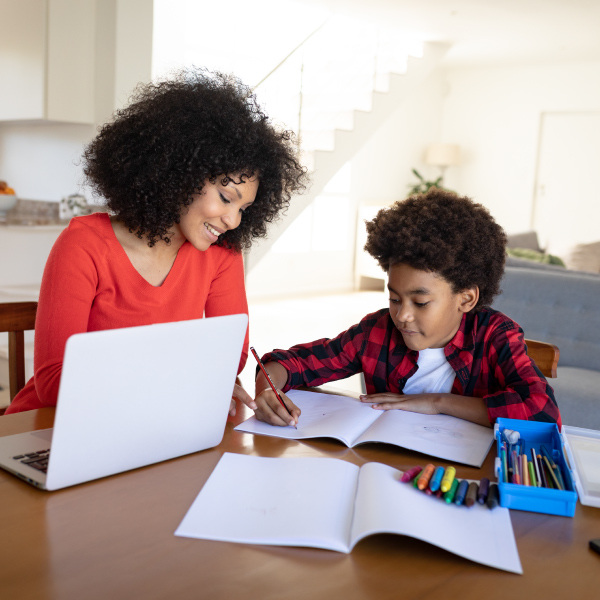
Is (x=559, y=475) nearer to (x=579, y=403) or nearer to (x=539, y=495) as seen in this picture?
(x=539, y=495)

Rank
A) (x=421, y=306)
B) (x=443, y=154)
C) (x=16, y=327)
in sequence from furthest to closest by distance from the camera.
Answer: (x=443, y=154) < (x=16, y=327) < (x=421, y=306)

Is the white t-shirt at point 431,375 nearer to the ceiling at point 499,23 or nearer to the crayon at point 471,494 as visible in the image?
the crayon at point 471,494

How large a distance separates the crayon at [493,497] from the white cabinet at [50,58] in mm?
3569

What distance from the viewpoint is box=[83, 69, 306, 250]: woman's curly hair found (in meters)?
1.43

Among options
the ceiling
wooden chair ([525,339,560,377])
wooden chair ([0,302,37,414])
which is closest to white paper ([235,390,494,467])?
wooden chair ([525,339,560,377])

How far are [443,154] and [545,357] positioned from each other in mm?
6626

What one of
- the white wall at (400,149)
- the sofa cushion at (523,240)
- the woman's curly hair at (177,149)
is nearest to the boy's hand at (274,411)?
the woman's curly hair at (177,149)

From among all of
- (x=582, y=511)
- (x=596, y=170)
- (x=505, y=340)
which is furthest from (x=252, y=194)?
(x=596, y=170)

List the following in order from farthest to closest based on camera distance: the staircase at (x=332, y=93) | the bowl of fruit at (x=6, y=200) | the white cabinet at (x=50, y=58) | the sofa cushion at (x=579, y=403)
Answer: the staircase at (x=332, y=93) → the bowl of fruit at (x=6, y=200) → the white cabinet at (x=50, y=58) → the sofa cushion at (x=579, y=403)

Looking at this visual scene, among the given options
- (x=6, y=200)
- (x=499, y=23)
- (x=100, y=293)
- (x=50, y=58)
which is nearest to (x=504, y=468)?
(x=100, y=293)

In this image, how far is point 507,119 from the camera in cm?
797

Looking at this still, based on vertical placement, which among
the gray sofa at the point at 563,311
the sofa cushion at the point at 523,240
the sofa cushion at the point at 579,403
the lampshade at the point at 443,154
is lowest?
the sofa cushion at the point at 579,403

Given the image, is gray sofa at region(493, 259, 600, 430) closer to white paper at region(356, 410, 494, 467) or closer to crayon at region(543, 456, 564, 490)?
white paper at region(356, 410, 494, 467)

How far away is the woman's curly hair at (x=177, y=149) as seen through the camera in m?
1.43
